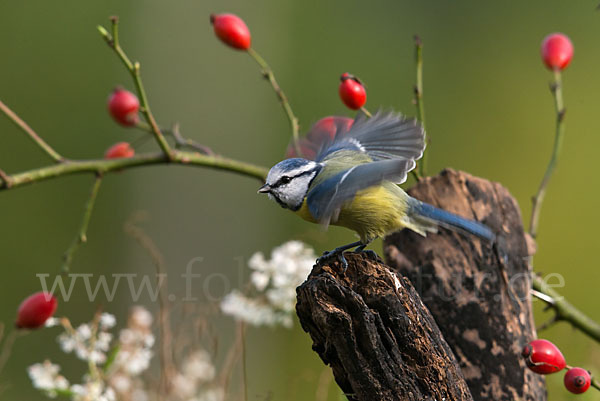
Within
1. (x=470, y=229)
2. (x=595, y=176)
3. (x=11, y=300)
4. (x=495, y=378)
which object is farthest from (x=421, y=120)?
(x=11, y=300)

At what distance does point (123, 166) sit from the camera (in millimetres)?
1385

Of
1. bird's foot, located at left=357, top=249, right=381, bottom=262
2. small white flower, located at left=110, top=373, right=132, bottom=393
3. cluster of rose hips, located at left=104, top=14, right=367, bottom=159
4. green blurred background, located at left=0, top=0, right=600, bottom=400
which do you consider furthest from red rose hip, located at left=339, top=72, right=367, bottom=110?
green blurred background, located at left=0, top=0, right=600, bottom=400

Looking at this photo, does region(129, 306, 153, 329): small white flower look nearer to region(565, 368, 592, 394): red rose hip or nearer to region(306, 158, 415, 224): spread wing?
region(306, 158, 415, 224): spread wing

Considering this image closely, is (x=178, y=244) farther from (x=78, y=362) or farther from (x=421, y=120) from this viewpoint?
(x=421, y=120)

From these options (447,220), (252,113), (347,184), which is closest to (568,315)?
(447,220)

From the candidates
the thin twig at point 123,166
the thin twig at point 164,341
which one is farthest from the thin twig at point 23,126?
the thin twig at point 164,341

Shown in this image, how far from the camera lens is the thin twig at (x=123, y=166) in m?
1.27

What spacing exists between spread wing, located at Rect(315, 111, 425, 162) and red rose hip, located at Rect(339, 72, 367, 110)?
0.06 m

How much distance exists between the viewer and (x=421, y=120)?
4.47 feet

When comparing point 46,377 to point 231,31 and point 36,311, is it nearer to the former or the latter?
point 36,311

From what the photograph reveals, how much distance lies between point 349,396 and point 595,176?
2464 millimetres

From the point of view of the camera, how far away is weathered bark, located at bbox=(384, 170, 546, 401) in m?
1.22

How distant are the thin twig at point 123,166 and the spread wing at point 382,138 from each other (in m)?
0.17

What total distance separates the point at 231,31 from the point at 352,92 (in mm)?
297
